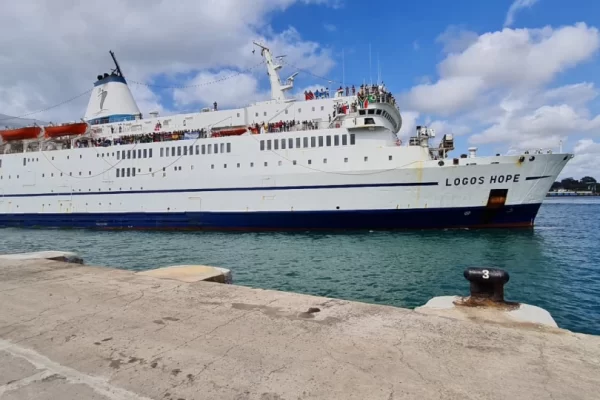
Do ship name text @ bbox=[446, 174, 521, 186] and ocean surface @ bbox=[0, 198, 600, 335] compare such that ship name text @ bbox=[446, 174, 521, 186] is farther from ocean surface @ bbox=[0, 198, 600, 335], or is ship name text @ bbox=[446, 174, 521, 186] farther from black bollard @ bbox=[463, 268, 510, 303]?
black bollard @ bbox=[463, 268, 510, 303]

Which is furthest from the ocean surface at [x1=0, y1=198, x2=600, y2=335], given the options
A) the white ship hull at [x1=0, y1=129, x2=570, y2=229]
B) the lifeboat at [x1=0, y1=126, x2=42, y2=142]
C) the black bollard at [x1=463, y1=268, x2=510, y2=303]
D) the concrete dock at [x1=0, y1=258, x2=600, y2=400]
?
the lifeboat at [x1=0, y1=126, x2=42, y2=142]

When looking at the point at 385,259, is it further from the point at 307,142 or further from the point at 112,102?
the point at 112,102

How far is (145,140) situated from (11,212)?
556 inches

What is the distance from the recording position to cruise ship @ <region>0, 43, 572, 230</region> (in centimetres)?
2027

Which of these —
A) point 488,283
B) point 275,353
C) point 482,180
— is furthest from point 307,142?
point 275,353

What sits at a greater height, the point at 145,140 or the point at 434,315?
the point at 145,140

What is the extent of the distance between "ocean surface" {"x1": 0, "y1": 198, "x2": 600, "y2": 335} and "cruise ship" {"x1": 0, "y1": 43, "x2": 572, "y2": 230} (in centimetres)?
149

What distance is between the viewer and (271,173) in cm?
2283

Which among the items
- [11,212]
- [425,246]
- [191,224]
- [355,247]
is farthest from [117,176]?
[425,246]

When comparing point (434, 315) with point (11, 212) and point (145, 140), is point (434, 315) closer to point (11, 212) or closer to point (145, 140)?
point (145, 140)

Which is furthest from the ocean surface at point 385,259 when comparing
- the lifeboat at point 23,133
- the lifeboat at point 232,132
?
the lifeboat at point 23,133

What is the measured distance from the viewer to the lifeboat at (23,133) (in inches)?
1223

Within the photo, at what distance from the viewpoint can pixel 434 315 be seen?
3.99 m

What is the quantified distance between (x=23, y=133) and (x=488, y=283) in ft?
125
